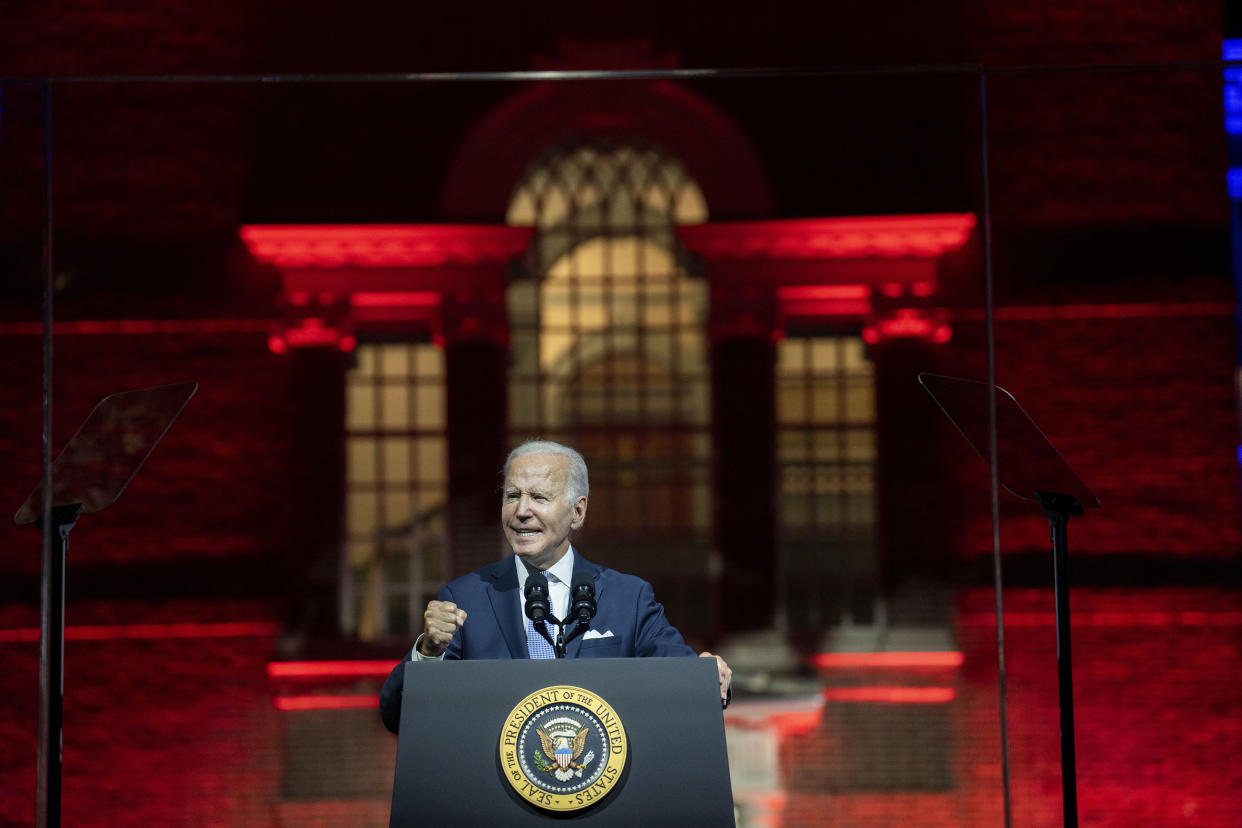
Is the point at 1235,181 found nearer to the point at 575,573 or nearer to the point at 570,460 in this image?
the point at 570,460

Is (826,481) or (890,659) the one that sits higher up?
(826,481)

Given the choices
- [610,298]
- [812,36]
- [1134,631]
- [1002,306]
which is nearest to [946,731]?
[1134,631]

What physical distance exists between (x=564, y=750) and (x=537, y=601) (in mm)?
314

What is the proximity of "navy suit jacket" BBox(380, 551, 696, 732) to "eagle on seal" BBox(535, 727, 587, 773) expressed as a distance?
373 mm

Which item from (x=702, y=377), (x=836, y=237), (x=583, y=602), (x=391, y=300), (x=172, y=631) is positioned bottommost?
(x=172, y=631)

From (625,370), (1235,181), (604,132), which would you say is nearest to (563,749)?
(625,370)

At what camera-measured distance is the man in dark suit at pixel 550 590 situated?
3154 mm

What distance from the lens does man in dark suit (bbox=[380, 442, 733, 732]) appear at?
3.15 metres

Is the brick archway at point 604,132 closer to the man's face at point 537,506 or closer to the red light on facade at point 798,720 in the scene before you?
the red light on facade at point 798,720

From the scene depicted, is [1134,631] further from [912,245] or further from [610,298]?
[610,298]

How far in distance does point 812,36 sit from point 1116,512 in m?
2.88

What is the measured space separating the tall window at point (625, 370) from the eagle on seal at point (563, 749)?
179 inches

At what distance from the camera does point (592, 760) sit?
2.73 m

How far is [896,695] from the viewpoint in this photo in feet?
23.0
